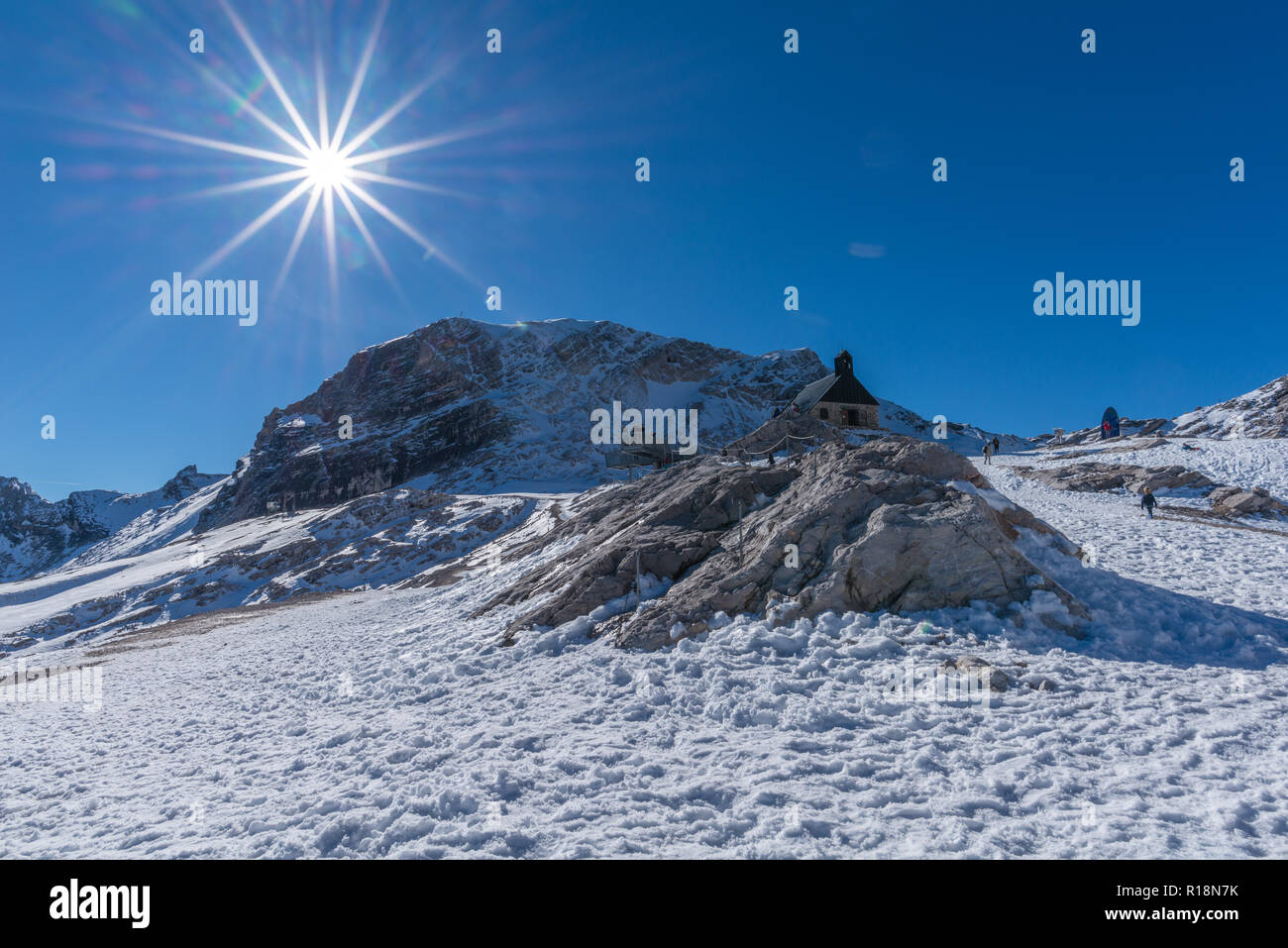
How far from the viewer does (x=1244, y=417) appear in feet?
268

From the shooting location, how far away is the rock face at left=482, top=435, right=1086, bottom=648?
11945 mm

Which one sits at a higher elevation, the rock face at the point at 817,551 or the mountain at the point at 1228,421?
the mountain at the point at 1228,421

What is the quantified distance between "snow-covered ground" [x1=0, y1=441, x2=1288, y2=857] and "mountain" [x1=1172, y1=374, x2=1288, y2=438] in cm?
8251

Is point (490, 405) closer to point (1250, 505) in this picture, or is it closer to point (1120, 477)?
point (1120, 477)

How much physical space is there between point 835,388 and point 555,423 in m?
62.4

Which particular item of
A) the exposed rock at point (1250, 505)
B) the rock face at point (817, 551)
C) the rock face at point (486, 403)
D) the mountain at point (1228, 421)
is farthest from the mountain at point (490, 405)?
the rock face at point (817, 551)

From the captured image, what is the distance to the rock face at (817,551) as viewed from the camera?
39.2 feet

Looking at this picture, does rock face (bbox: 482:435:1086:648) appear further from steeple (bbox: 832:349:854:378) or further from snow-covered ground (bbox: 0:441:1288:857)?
steeple (bbox: 832:349:854:378)

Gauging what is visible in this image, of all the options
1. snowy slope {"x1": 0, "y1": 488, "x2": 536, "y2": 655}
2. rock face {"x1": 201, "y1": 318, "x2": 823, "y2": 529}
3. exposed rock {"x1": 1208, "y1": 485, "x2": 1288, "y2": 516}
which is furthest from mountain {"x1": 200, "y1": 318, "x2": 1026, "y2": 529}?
exposed rock {"x1": 1208, "y1": 485, "x2": 1288, "y2": 516}

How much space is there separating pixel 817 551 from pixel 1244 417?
10597cm

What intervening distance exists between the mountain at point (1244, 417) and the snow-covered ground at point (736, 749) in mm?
82508

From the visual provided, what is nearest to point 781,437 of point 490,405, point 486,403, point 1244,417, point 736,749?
point 736,749

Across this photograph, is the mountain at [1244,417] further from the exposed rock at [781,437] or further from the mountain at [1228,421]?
the exposed rock at [781,437]

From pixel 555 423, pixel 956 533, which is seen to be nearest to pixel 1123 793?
pixel 956 533
